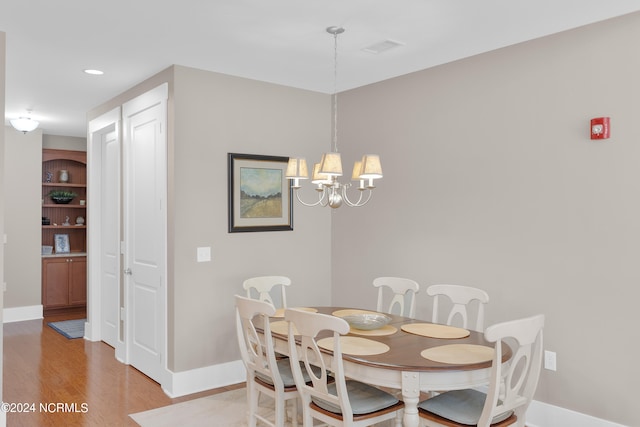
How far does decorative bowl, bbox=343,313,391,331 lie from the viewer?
296cm

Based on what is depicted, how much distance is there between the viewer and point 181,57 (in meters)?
3.79

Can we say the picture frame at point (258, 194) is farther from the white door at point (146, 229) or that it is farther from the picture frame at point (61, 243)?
the picture frame at point (61, 243)

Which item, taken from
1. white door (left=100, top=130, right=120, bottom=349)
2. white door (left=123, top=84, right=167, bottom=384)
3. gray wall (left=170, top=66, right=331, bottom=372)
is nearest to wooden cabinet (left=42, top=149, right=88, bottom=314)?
white door (left=100, top=130, right=120, bottom=349)

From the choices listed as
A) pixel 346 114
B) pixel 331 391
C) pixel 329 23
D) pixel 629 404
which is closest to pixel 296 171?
pixel 329 23

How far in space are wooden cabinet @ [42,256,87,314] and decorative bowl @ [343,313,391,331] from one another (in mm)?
5505

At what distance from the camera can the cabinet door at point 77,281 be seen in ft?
24.0

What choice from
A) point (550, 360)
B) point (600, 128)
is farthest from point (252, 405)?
point (600, 128)

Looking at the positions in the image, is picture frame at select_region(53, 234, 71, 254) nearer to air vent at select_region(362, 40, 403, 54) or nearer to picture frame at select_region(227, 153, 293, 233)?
picture frame at select_region(227, 153, 293, 233)

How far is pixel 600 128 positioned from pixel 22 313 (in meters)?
6.97

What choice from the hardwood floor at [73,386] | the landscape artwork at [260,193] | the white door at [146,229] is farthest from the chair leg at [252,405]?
the landscape artwork at [260,193]

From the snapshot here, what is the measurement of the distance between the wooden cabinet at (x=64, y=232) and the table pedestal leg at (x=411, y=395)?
6357 millimetres

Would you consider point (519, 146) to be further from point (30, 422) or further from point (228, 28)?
point (30, 422)

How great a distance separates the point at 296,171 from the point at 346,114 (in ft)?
6.37

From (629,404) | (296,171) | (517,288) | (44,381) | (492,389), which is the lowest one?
(44,381)
